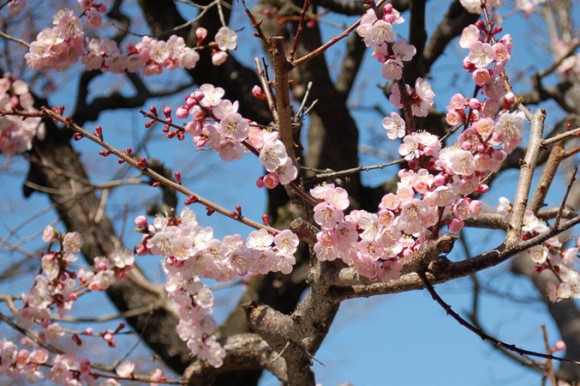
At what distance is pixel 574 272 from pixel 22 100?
2.99 meters

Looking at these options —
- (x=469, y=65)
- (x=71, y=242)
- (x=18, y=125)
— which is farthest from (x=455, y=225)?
(x=18, y=125)

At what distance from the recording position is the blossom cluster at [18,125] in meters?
3.63

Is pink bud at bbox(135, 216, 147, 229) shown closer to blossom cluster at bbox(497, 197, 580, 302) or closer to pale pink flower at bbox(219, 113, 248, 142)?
pale pink flower at bbox(219, 113, 248, 142)

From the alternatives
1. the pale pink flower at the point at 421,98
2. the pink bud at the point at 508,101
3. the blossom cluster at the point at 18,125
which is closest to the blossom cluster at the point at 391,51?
the pale pink flower at the point at 421,98

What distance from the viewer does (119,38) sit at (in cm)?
489

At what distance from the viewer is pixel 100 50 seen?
3504mm

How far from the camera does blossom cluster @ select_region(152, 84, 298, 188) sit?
191 cm

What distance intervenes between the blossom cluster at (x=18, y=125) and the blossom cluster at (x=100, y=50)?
41 cm

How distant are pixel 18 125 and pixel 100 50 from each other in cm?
88

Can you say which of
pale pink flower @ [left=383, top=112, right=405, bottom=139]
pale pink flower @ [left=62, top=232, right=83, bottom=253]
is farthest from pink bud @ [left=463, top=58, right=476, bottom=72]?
pale pink flower @ [left=62, top=232, right=83, bottom=253]

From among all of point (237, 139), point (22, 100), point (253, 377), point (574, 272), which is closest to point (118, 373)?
point (253, 377)

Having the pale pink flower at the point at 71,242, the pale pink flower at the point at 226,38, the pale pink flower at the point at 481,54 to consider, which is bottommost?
the pale pink flower at the point at 71,242

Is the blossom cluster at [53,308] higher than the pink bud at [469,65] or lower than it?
lower

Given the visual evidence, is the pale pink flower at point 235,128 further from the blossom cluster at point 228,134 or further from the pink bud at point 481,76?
the pink bud at point 481,76
